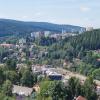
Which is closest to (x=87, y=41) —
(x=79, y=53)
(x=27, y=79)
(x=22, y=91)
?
(x=79, y=53)

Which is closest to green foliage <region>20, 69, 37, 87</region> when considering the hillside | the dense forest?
the dense forest

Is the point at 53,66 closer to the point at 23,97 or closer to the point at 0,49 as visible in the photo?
the point at 0,49

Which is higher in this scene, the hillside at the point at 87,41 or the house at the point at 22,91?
the house at the point at 22,91

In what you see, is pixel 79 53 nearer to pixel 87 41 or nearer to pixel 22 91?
pixel 87 41

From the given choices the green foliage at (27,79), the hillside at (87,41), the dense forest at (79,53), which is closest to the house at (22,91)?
the green foliage at (27,79)

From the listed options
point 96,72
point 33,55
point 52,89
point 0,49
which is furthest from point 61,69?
point 52,89

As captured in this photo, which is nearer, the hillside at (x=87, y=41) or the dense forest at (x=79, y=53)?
the dense forest at (x=79, y=53)

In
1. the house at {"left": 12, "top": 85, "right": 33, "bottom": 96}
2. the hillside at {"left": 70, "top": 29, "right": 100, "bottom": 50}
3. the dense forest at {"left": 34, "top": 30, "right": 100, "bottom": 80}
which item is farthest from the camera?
the hillside at {"left": 70, "top": 29, "right": 100, "bottom": 50}

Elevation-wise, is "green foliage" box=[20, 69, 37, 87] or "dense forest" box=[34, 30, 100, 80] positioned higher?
"green foliage" box=[20, 69, 37, 87]

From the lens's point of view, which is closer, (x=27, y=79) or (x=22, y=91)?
(x=22, y=91)

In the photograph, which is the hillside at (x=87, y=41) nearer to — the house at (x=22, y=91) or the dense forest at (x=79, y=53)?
the dense forest at (x=79, y=53)

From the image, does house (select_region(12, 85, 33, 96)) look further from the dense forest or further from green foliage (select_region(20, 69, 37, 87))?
the dense forest
